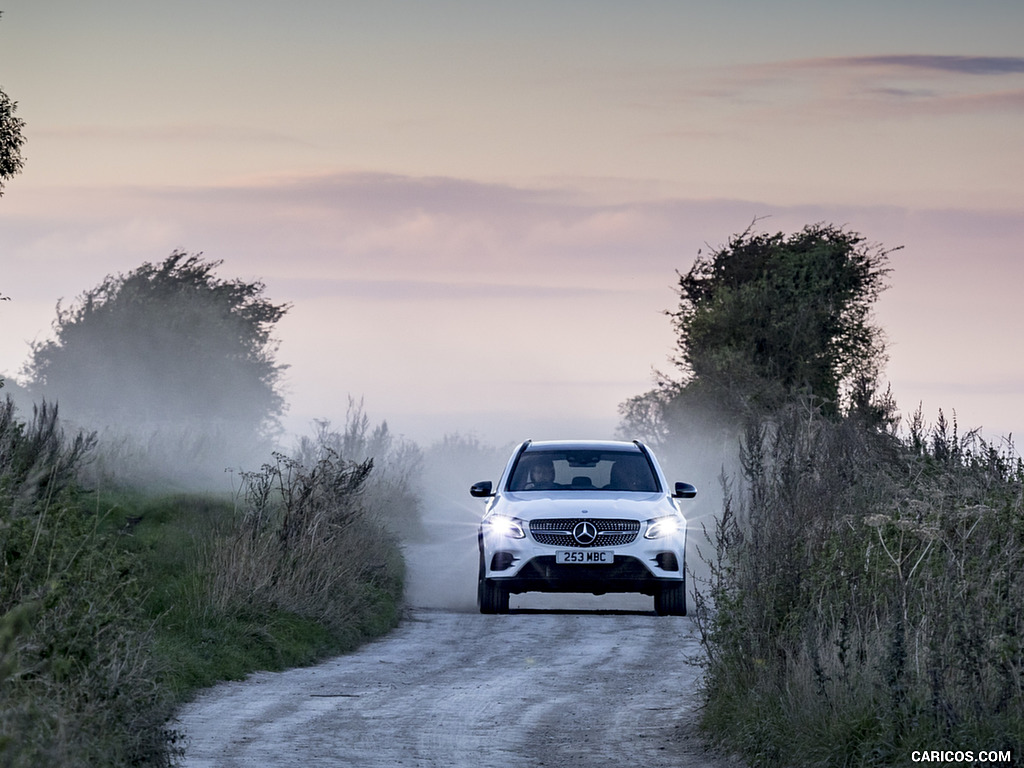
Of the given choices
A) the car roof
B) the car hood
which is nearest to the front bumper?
the car hood

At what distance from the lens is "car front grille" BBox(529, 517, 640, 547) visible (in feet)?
51.8

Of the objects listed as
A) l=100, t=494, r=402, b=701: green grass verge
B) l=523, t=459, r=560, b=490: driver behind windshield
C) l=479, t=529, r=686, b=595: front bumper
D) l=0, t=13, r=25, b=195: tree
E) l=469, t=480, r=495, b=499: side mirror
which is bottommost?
l=100, t=494, r=402, b=701: green grass verge

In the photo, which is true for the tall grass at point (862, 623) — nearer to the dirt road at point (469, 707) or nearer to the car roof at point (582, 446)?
the dirt road at point (469, 707)

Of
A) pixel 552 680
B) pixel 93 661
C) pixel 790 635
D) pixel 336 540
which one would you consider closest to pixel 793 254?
pixel 336 540

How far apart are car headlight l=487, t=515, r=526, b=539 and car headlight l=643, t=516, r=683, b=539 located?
4.49 ft

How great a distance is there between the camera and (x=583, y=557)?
1571 cm

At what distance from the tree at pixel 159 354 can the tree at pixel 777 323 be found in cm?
2011

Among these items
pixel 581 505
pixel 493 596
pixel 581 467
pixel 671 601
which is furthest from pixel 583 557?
pixel 581 467

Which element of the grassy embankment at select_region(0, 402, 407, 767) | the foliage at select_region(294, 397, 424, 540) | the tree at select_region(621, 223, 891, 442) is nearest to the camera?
the grassy embankment at select_region(0, 402, 407, 767)

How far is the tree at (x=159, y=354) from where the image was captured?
60.1 m

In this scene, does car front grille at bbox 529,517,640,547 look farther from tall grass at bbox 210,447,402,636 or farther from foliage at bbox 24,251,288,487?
foliage at bbox 24,251,288,487

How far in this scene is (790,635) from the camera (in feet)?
35.7

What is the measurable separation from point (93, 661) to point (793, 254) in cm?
4275

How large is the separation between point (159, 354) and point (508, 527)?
47.0 m
